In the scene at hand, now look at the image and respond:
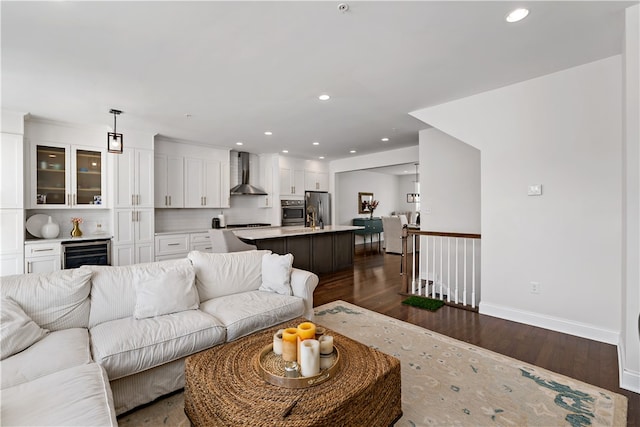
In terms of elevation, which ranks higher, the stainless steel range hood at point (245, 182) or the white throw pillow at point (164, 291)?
the stainless steel range hood at point (245, 182)

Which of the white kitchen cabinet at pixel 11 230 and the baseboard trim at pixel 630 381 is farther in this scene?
the white kitchen cabinet at pixel 11 230

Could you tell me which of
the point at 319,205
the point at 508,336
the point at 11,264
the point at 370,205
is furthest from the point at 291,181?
the point at 508,336

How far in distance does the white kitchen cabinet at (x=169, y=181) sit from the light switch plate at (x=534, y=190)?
225 inches

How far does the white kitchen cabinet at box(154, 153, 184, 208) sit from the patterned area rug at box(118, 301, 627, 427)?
4336 millimetres

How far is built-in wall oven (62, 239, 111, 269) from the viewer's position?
166 inches

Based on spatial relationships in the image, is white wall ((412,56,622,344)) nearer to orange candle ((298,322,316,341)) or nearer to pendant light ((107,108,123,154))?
orange candle ((298,322,316,341))

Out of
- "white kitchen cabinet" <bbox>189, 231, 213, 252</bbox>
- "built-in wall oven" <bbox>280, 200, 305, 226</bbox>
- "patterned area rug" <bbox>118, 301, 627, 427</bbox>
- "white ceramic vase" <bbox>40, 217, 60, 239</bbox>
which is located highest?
"built-in wall oven" <bbox>280, 200, 305, 226</bbox>

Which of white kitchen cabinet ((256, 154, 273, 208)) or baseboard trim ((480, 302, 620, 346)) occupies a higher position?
white kitchen cabinet ((256, 154, 273, 208))

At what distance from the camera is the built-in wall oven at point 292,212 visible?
7207 mm

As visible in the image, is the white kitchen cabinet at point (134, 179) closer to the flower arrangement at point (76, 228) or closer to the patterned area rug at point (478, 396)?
the flower arrangement at point (76, 228)

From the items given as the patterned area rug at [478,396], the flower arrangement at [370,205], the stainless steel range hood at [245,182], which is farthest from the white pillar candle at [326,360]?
the flower arrangement at [370,205]

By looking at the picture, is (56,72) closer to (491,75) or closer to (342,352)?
(342,352)

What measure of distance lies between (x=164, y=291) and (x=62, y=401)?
1.06m

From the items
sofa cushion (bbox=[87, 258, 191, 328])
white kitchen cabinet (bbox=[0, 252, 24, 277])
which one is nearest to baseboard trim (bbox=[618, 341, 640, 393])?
sofa cushion (bbox=[87, 258, 191, 328])
